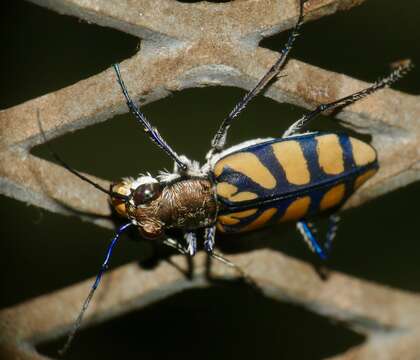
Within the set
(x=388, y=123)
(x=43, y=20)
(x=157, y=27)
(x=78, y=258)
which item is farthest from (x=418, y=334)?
(x=43, y=20)

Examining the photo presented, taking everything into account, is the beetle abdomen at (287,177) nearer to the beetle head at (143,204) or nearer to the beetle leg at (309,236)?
the beetle leg at (309,236)

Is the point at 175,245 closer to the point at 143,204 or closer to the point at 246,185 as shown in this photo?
the point at 143,204

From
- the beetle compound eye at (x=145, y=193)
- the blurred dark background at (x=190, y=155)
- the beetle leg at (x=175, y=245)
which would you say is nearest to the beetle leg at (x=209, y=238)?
the beetle leg at (x=175, y=245)

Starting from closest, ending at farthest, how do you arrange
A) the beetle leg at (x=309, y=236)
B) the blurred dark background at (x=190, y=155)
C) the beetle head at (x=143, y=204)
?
the beetle head at (x=143, y=204) → the beetle leg at (x=309, y=236) → the blurred dark background at (x=190, y=155)

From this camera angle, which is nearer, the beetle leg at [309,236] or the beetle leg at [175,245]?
the beetle leg at [175,245]

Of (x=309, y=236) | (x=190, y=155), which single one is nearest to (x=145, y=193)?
(x=309, y=236)

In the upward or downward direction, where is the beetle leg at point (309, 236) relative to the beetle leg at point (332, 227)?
downward

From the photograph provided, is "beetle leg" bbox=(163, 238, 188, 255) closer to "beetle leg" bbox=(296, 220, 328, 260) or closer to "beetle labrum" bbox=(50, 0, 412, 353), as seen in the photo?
Result: "beetle labrum" bbox=(50, 0, 412, 353)

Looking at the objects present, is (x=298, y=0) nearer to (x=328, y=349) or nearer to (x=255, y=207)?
(x=255, y=207)
